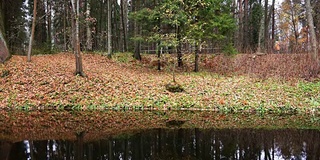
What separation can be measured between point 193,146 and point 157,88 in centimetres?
711

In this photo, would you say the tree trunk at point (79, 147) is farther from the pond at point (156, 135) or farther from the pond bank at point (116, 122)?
the pond bank at point (116, 122)

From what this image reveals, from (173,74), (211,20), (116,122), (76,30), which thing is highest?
(211,20)

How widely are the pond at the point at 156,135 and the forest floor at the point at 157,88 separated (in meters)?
0.94

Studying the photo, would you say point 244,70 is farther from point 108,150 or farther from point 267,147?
point 108,150

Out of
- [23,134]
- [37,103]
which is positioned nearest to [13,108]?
[37,103]

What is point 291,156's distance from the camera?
20.4 feet

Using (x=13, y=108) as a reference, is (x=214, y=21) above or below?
above

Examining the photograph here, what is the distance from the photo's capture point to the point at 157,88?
13922mm

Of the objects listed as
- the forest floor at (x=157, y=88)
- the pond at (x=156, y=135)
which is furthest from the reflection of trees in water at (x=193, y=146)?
the forest floor at (x=157, y=88)

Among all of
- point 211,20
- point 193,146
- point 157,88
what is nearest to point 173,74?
point 157,88

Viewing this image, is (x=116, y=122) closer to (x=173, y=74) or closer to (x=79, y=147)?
(x=79, y=147)

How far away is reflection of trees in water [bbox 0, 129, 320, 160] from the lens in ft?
20.6

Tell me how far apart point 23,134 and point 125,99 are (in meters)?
5.38

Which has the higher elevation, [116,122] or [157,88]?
[157,88]
